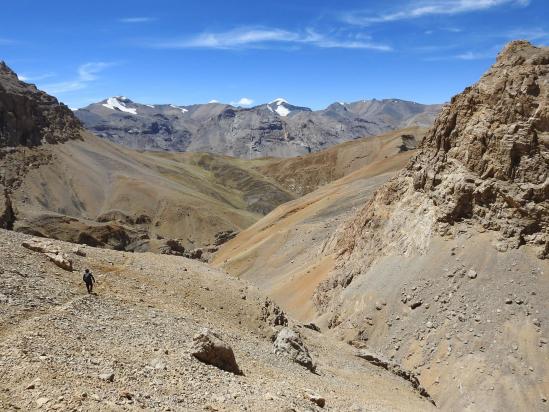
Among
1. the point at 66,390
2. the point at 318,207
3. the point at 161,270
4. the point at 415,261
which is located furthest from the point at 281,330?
the point at 318,207

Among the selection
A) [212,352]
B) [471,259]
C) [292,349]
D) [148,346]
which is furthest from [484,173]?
[148,346]

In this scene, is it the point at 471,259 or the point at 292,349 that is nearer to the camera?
the point at 292,349

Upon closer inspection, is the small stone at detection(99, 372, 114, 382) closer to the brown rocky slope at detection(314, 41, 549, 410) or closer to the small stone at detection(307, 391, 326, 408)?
the small stone at detection(307, 391, 326, 408)

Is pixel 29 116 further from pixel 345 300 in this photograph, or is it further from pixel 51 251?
pixel 51 251

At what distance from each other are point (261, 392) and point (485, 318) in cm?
1923

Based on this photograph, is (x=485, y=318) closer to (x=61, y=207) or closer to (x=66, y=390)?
(x=66, y=390)

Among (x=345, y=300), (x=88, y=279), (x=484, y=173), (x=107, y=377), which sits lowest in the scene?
(x=345, y=300)

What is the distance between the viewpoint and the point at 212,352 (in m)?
15.7

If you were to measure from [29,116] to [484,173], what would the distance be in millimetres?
116985

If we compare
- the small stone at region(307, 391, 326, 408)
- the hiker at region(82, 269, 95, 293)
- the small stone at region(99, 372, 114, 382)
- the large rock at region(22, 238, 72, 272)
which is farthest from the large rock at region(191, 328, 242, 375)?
the large rock at region(22, 238, 72, 272)

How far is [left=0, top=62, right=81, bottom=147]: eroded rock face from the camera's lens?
401 feet

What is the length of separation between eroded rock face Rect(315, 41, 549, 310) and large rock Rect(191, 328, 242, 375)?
2230 centimetres

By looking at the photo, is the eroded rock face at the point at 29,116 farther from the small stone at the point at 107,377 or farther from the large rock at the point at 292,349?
the small stone at the point at 107,377

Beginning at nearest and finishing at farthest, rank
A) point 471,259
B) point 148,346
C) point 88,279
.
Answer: point 148,346
point 88,279
point 471,259
